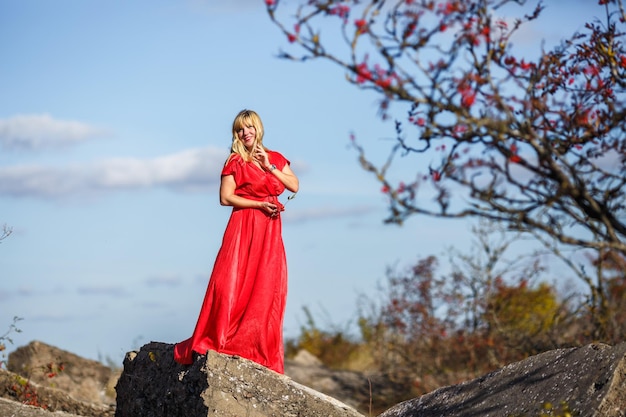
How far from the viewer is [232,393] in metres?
6.73

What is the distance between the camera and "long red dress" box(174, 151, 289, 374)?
730cm

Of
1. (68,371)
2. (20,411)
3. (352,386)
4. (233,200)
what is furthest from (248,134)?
(352,386)

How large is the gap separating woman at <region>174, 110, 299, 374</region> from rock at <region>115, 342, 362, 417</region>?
→ 264 mm

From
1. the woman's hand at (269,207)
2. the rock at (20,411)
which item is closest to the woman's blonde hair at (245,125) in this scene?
the woman's hand at (269,207)

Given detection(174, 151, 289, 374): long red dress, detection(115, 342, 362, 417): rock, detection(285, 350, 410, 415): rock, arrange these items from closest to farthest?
detection(115, 342, 362, 417): rock < detection(174, 151, 289, 374): long red dress < detection(285, 350, 410, 415): rock

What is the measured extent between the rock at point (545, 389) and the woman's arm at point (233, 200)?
2.07m

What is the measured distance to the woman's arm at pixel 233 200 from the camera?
7.48m

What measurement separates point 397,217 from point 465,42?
176 centimetres

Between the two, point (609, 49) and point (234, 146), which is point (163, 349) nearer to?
point (234, 146)

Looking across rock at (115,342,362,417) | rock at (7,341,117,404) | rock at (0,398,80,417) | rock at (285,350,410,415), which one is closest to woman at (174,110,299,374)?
rock at (115,342,362,417)

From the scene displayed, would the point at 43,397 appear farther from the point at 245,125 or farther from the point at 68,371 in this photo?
the point at 245,125

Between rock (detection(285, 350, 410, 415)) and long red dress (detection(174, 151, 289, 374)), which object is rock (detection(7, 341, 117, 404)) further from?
long red dress (detection(174, 151, 289, 374))

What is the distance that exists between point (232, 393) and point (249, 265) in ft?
4.01

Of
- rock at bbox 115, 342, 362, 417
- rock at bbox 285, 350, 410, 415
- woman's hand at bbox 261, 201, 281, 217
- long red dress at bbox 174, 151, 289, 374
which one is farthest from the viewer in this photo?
rock at bbox 285, 350, 410, 415
